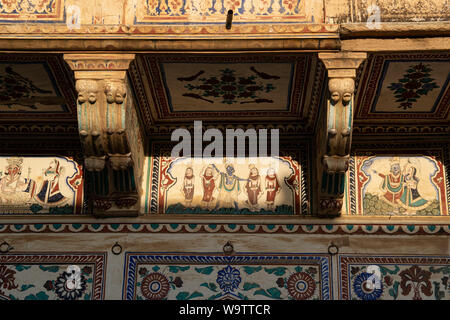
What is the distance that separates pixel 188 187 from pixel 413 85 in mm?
1781

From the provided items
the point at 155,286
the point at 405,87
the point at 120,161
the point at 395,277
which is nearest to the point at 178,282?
the point at 155,286

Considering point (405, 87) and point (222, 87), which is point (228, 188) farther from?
point (405, 87)

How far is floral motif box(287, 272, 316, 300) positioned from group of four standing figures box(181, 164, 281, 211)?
0.54 m

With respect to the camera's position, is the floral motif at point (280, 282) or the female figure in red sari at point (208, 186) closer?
the floral motif at point (280, 282)

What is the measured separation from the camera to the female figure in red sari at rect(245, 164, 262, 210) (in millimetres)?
6008

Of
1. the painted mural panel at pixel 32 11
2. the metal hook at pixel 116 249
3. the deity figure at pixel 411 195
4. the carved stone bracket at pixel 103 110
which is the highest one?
the painted mural panel at pixel 32 11

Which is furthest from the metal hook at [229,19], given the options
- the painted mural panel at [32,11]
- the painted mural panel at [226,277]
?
the painted mural panel at [226,277]

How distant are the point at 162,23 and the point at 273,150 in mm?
1400

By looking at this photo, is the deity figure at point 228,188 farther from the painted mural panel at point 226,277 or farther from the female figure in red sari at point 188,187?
the painted mural panel at point 226,277

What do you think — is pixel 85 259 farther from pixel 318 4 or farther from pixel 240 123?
pixel 318 4

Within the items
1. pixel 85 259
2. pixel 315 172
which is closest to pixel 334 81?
pixel 315 172

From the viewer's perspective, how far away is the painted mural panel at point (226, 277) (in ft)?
18.8

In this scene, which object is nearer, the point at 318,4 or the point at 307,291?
the point at 318,4

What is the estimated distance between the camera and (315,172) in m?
5.99
